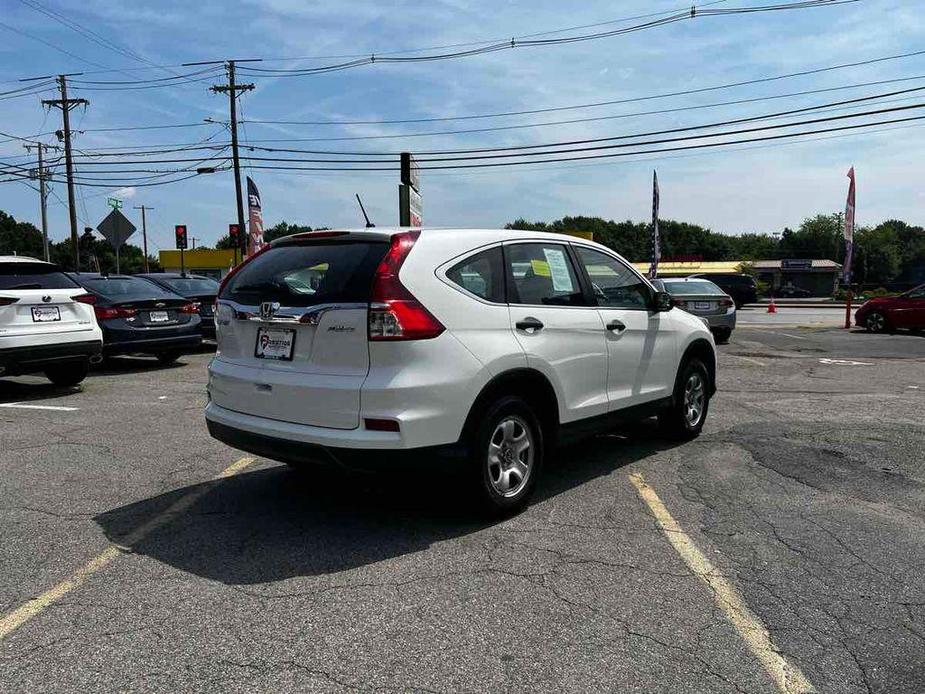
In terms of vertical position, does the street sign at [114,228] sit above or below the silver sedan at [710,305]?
above

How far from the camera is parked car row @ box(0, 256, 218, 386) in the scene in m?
8.37

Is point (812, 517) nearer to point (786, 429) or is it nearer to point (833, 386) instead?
point (786, 429)

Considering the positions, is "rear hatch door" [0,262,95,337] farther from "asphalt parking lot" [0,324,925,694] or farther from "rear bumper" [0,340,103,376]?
"asphalt parking lot" [0,324,925,694]

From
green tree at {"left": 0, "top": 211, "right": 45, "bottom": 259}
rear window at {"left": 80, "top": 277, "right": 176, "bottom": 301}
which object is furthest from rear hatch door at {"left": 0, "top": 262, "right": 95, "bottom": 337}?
green tree at {"left": 0, "top": 211, "right": 45, "bottom": 259}

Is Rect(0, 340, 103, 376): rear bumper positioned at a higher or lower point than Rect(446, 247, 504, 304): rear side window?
lower

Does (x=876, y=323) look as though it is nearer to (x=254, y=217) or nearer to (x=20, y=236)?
(x=254, y=217)

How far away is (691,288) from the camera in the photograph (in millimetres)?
16734

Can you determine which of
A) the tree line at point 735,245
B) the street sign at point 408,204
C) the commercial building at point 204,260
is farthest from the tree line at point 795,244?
the street sign at point 408,204

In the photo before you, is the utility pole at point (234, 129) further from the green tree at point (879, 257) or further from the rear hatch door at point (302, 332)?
the green tree at point (879, 257)

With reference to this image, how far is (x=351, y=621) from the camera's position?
3221 millimetres

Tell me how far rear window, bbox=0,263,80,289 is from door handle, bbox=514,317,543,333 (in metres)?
6.76

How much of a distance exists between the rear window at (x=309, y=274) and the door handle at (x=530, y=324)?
3.16ft

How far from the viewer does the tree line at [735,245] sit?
11212cm

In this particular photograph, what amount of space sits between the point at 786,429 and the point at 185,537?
5.63 metres
